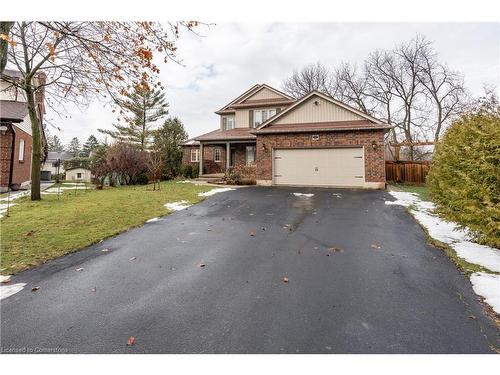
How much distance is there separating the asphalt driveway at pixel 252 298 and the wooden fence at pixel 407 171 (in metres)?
13.7

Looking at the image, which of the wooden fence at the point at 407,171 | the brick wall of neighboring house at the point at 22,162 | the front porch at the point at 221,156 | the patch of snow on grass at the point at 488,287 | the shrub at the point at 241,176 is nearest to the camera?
the patch of snow on grass at the point at 488,287

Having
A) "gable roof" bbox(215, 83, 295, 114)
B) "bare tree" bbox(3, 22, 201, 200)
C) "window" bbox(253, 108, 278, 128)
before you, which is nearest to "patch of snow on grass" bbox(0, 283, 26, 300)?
"bare tree" bbox(3, 22, 201, 200)

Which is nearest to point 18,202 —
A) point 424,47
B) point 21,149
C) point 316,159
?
point 21,149

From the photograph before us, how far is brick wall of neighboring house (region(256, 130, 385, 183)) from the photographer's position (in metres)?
14.5

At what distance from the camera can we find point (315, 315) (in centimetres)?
302

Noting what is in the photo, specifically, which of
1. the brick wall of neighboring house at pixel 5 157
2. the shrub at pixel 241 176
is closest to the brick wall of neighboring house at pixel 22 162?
the brick wall of neighboring house at pixel 5 157

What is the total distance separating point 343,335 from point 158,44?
203 inches

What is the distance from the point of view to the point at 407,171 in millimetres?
18406

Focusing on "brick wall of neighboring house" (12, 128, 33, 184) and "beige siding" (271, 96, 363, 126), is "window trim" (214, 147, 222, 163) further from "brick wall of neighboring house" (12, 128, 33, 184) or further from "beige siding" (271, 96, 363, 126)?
"brick wall of neighboring house" (12, 128, 33, 184)

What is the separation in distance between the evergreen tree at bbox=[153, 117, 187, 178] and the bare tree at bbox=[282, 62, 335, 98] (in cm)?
1697

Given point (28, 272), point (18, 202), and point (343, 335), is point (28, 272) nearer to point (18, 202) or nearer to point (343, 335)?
point (343, 335)

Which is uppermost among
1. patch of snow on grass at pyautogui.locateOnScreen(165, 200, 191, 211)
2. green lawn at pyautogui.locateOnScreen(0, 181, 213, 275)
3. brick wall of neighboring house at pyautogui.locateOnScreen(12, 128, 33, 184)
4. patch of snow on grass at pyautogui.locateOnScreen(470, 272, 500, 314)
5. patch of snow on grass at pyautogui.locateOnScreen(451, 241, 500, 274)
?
brick wall of neighboring house at pyautogui.locateOnScreen(12, 128, 33, 184)

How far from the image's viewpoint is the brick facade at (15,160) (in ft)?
45.0

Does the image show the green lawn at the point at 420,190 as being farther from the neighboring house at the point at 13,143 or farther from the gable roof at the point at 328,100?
the neighboring house at the point at 13,143
